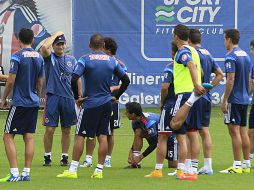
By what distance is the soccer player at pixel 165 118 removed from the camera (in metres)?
12.6

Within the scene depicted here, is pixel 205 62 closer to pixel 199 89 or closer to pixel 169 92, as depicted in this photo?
pixel 169 92

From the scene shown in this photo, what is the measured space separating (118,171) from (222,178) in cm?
182

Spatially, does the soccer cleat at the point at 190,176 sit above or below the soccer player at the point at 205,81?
below

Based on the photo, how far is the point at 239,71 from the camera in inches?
531

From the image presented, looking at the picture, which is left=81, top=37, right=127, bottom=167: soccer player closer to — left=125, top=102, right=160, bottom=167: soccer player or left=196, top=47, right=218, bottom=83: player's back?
left=125, top=102, right=160, bottom=167: soccer player

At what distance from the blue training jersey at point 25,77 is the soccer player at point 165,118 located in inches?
71.7

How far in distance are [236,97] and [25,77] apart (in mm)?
3333

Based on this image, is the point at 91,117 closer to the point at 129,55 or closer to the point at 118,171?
the point at 118,171

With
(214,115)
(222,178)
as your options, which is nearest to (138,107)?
(222,178)

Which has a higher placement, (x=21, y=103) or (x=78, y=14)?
(x=78, y=14)

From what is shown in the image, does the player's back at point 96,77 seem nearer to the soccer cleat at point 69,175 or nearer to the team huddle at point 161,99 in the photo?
the team huddle at point 161,99

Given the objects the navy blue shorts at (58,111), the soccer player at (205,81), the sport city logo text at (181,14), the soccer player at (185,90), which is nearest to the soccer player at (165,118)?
the soccer player at (185,90)

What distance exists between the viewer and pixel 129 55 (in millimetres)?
25953

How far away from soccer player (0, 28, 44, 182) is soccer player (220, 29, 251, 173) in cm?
293
